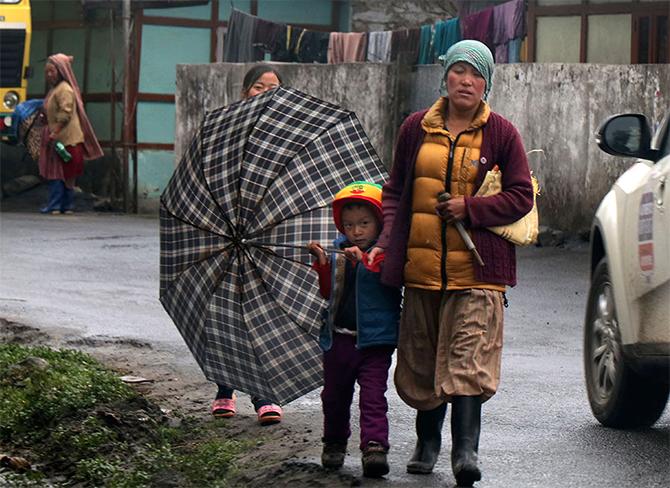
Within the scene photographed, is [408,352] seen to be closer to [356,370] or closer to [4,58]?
[356,370]

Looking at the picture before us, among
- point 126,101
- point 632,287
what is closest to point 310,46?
point 126,101

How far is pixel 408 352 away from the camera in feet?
20.0

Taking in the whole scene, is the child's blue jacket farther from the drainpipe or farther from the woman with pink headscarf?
the drainpipe

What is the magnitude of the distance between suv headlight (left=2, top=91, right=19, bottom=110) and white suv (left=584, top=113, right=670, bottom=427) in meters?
17.8

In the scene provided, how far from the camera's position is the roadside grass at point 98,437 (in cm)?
662

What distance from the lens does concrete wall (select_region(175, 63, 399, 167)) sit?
1981 centimetres

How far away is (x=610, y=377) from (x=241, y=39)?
57.3 feet

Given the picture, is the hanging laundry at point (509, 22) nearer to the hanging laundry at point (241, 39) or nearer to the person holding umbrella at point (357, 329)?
the hanging laundry at point (241, 39)

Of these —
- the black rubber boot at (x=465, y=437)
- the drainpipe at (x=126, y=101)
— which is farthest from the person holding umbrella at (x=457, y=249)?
the drainpipe at (x=126, y=101)

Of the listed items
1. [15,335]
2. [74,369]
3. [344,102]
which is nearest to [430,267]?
[74,369]

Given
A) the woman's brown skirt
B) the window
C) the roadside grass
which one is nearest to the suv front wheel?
the woman's brown skirt

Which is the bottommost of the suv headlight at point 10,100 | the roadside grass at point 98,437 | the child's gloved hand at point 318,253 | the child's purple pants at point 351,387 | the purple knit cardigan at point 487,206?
the roadside grass at point 98,437

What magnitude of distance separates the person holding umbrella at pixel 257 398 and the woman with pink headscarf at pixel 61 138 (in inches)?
597

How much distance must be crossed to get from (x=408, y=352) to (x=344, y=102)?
14.6m
